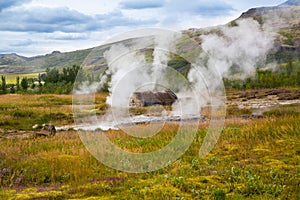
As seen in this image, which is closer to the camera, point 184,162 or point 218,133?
point 184,162

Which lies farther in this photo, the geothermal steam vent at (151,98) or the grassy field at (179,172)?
the geothermal steam vent at (151,98)

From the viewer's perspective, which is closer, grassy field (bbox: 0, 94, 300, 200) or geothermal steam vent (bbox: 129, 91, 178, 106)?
grassy field (bbox: 0, 94, 300, 200)

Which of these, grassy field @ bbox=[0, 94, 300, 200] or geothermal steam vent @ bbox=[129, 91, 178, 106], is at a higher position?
geothermal steam vent @ bbox=[129, 91, 178, 106]

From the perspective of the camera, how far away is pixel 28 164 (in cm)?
1354

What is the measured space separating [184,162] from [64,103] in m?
45.5

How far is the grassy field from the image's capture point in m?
9.81

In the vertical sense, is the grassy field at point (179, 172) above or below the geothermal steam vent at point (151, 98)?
below

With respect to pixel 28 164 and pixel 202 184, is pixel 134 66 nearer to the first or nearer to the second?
pixel 28 164

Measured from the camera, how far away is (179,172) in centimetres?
1180

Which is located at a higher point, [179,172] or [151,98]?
[151,98]

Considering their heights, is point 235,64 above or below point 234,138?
above

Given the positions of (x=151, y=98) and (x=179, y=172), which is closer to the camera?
(x=179, y=172)

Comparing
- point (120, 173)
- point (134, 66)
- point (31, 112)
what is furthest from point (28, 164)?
point (31, 112)

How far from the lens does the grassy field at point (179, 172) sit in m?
9.81
